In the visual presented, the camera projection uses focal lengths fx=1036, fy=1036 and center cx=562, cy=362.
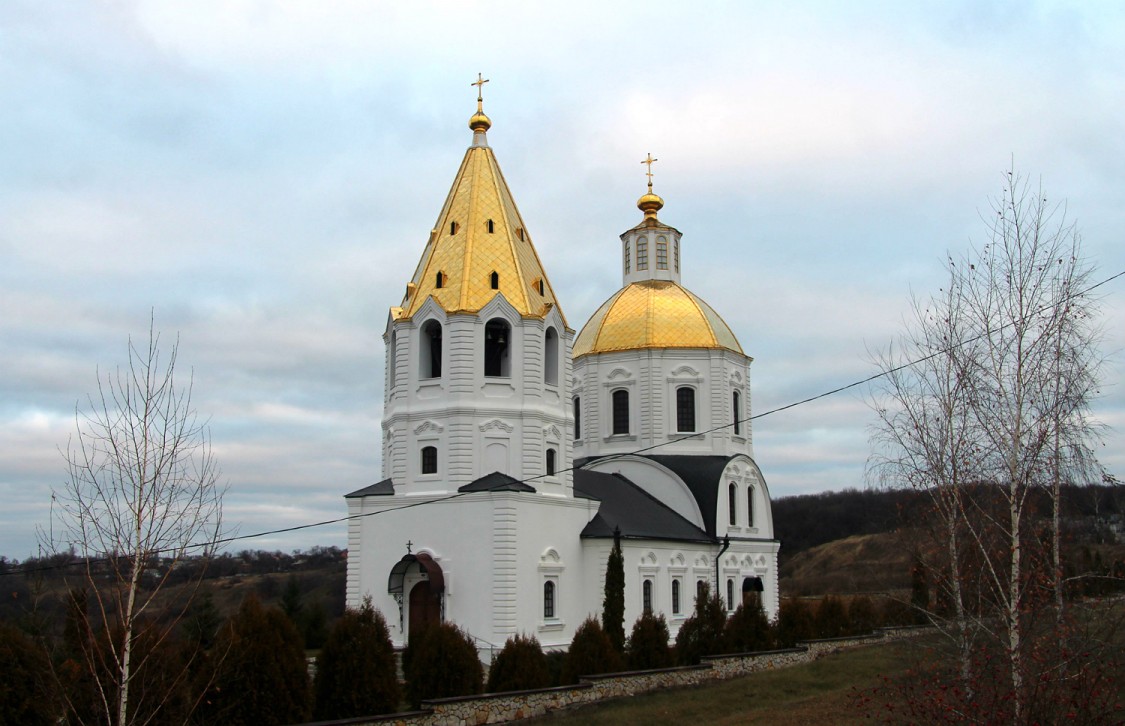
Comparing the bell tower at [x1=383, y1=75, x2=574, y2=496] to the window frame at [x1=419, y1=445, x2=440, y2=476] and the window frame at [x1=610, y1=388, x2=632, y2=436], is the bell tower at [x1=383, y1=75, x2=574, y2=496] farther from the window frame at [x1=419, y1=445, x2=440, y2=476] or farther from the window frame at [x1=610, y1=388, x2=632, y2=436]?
the window frame at [x1=610, y1=388, x2=632, y2=436]

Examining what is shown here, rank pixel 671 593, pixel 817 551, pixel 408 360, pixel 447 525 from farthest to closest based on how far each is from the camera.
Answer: pixel 817 551 → pixel 671 593 → pixel 408 360 → pixel 447 525

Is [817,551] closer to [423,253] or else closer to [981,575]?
[423,253]

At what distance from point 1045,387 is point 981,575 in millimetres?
2776

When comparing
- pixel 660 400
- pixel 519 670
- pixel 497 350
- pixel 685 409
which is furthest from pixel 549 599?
pixel 685 409

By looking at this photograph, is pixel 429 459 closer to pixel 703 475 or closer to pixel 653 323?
pixel 703 475

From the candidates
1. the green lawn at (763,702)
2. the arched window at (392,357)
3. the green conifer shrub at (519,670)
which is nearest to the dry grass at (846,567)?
the arched window at (392,357)

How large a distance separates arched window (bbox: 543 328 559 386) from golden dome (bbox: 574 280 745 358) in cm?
959

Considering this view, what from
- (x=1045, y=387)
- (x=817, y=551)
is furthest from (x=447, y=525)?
(x=817, y=551)

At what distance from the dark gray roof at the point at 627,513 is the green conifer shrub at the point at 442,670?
11.0 meters

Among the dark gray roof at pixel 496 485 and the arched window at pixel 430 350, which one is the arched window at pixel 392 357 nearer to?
the arched window at pixel 430 350

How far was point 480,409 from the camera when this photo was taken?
89.4ft

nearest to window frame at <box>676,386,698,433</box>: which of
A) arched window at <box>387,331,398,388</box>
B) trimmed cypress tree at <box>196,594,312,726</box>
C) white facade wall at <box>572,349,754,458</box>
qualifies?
white facade wall at <box>572,349,754,458</box>

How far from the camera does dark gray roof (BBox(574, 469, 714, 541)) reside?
30.3 m

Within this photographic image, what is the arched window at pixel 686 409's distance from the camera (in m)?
38.6
